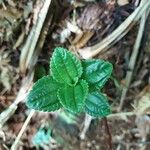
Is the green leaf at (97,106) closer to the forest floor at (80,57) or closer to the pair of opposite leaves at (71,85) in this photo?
the pair of opposite leaves at (71,85)

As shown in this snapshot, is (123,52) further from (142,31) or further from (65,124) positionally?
(65,124)

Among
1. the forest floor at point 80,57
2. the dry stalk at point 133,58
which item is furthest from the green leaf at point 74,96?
the dry stalk at point 133,58

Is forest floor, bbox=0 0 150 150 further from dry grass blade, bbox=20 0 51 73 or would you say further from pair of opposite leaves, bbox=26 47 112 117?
pair of opposite leaves, bbox=26 47 112 117

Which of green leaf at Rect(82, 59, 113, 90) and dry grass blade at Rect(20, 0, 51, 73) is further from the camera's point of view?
dry grass blade at Rect(20, 0, 51, 73)

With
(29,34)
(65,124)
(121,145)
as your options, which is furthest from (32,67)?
(121,145)

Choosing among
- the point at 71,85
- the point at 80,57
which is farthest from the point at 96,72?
the point at 80,57

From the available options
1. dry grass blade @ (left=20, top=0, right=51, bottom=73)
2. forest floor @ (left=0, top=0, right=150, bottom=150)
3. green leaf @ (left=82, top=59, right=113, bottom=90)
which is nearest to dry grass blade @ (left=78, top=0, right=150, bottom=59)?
forest floor @ (left=0, top=0, right=150, bottom=150)
